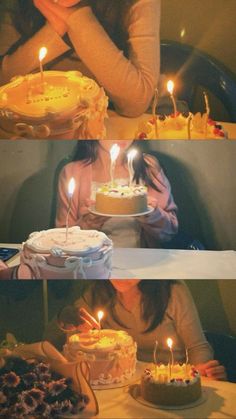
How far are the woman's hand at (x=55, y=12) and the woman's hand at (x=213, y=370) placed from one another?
1.10m

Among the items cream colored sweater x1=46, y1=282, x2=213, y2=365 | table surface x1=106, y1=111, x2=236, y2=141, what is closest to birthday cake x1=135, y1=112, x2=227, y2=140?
table surface x1=106, y1=111, x2=236, y2=141

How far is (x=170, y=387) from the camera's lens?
2025mm

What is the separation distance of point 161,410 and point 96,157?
77 cm

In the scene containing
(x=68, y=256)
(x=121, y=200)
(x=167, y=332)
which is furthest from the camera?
(x=167, y=332)

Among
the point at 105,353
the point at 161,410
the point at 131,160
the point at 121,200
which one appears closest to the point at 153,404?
the point at 161,410

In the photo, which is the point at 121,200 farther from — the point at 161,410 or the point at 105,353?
the point at 161,410

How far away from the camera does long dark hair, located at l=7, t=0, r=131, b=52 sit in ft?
7.33

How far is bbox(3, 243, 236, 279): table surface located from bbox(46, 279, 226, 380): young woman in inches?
3.0

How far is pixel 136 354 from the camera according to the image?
2148 millimetres

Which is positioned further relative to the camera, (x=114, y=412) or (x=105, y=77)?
(x=105, y=77)

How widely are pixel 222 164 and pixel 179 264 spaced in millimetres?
327

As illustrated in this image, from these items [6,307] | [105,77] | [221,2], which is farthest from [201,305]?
[221,2]

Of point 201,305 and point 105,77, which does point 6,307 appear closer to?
point 201,305

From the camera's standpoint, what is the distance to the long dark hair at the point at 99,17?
7.33 feet
